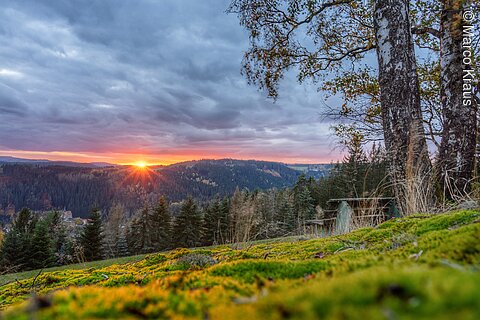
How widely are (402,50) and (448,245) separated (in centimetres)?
547

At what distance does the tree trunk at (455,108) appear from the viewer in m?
5.61

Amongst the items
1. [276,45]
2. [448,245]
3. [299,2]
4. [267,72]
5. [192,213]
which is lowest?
[192,213]

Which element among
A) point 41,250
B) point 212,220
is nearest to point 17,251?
point 41,250

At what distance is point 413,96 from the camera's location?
5.53m

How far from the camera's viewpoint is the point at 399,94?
555cm

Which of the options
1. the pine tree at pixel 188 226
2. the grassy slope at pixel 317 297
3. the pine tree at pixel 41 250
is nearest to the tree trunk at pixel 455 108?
the grassy slope at pixel 317 297

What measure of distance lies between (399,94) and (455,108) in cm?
159

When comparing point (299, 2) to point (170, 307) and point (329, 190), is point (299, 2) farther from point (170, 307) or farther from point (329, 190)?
point (329, 190)

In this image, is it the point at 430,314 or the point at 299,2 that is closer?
the point at 430,314

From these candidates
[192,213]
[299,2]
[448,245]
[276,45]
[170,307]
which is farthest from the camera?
[192,213]

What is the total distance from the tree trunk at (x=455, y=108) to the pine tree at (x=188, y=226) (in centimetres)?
3800

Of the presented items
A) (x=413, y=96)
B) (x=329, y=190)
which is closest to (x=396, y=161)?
(x=413, y=96)

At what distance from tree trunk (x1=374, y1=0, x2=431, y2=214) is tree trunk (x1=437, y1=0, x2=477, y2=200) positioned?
75 cm

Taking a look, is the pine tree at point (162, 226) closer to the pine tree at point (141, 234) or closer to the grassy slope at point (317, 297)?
the pine tree at point (141, 234)
